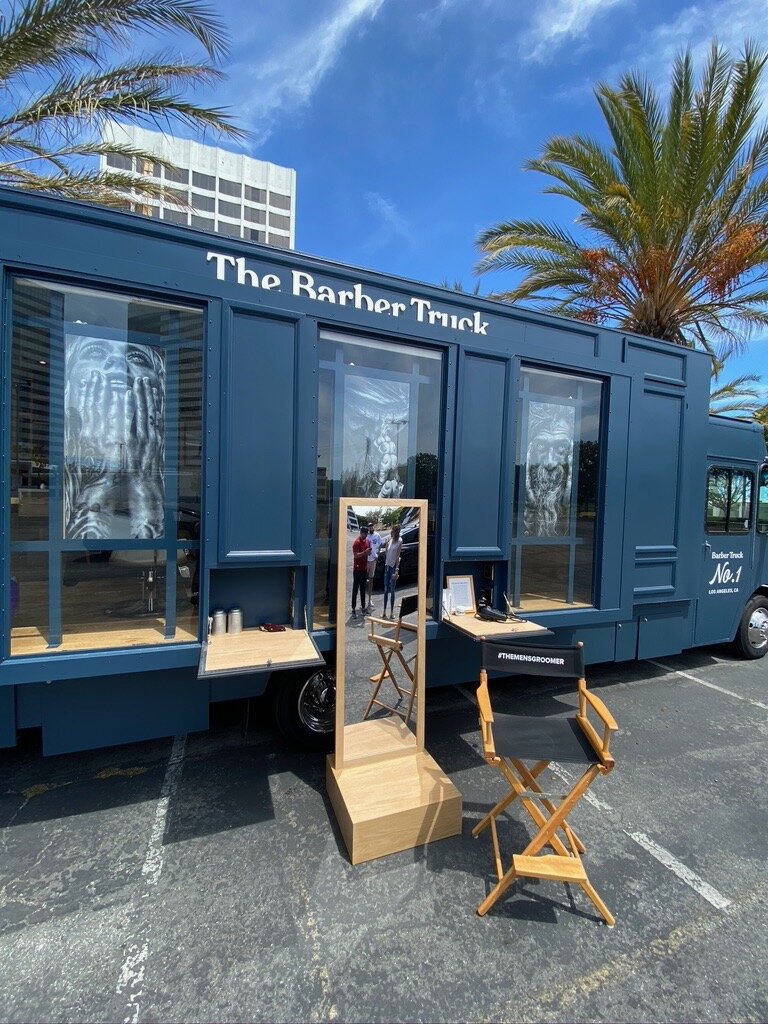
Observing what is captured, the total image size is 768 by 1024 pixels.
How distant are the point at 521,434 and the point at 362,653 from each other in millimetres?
2337

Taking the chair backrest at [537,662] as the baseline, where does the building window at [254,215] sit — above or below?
above

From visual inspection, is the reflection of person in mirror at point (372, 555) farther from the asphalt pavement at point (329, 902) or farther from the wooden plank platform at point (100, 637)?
the asphalt pavement at point (329, 902)

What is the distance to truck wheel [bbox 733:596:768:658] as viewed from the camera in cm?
612

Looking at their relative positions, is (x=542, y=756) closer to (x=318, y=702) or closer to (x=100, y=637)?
(x=318, y=702)

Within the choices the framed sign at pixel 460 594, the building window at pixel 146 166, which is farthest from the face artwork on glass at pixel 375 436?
the building window at pixel 146 166

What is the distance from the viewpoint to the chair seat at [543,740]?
2.63 m

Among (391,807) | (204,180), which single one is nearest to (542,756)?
(391,807)

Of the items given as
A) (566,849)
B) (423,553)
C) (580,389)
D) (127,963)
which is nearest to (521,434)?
(580,389)

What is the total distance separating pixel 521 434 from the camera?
4.34 m

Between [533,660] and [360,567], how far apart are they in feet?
4.16

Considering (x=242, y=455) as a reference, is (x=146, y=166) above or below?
above

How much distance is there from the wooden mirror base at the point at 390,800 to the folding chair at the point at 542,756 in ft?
0.87

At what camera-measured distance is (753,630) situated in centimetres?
626

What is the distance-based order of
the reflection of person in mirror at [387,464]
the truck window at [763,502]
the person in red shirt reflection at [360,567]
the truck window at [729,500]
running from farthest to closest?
the truck window at [763,502] → the truck window at [729,500] → the reflection of person in mirror at [387,464] → the person in red shirt reflection at [360,567]
